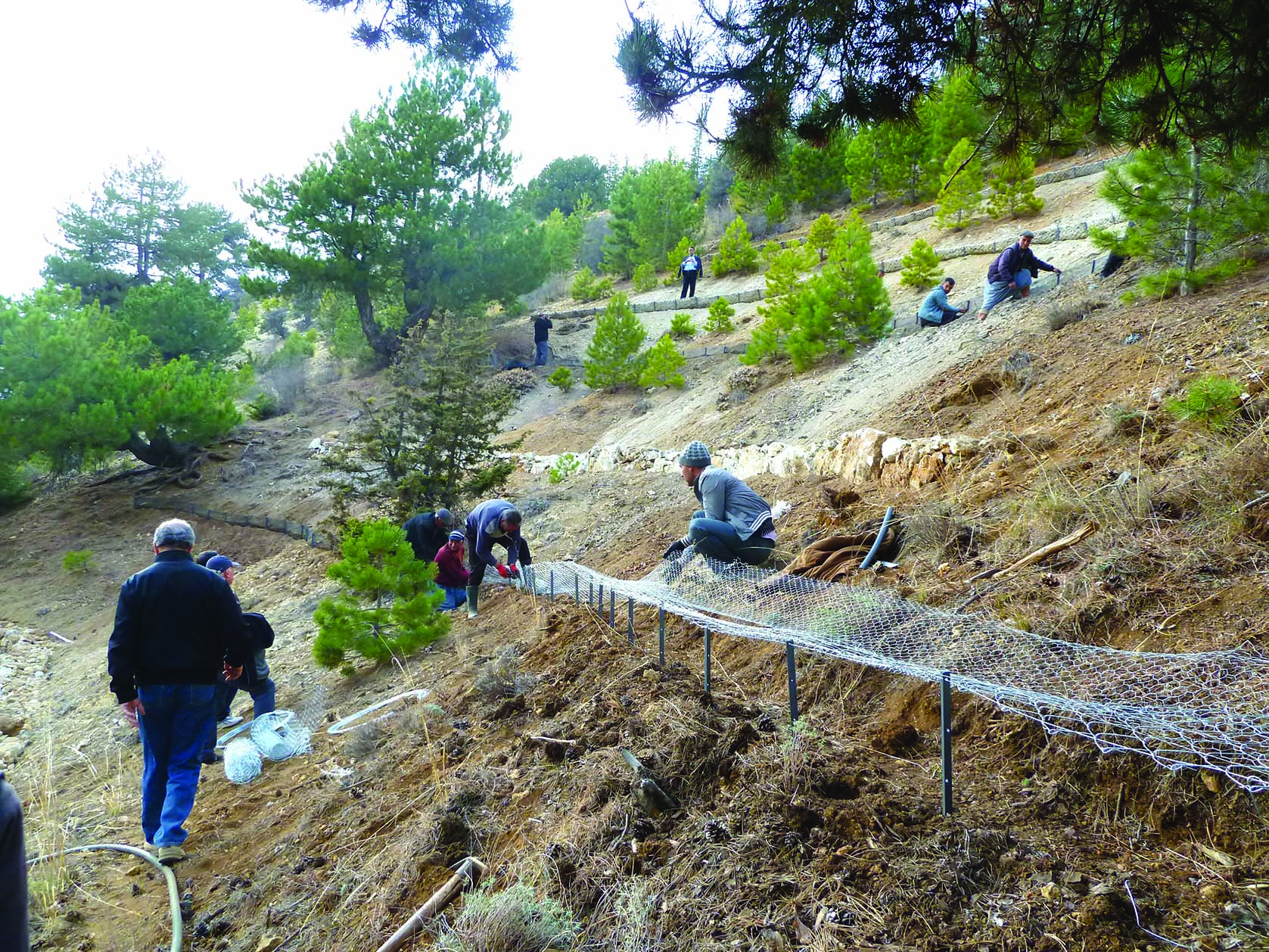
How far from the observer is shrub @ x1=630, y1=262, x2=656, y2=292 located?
31.7 meters

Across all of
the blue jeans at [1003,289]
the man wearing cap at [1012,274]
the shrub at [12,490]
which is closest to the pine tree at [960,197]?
the man wearing cap at [1012,274]

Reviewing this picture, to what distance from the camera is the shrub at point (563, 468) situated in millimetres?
13578

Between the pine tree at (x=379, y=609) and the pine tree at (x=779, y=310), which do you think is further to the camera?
the pine tree at (x=779, y=310)

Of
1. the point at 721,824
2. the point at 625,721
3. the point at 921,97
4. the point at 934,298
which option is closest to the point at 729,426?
the point at 934,298

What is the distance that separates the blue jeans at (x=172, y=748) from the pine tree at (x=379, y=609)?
2261 mm

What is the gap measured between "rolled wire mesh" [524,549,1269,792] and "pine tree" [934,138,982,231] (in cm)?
1801

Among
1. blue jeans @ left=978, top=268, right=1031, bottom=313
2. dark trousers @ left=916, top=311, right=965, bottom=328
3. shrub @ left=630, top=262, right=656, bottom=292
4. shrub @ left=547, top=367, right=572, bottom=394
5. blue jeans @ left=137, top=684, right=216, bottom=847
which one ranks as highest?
shrub @ left=630, top=262, right=656, bottom=292

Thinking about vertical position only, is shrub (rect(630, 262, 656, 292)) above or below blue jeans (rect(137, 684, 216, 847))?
above

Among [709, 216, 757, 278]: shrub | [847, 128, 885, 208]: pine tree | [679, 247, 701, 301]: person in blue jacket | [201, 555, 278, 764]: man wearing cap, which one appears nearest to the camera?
[201, 555, 278, 764]: man wearing cap

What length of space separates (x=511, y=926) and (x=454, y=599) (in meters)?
5.77

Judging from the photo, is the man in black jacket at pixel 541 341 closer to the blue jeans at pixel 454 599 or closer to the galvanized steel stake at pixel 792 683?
the blue jeans at pixel 454 599

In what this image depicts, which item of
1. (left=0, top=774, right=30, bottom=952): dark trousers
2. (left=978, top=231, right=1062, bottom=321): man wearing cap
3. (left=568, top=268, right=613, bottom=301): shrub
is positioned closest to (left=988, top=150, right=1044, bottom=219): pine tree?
(left=978, top=231, right=1062, bottom=321): man wearing cap

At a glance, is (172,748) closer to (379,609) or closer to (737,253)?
(379,609)

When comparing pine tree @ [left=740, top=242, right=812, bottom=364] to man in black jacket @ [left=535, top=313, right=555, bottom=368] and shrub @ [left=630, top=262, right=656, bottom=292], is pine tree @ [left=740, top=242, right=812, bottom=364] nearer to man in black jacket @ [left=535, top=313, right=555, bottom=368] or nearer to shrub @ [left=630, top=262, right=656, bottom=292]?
man in black jacket @ [left=535, top=313, right=555, bottom=368]
